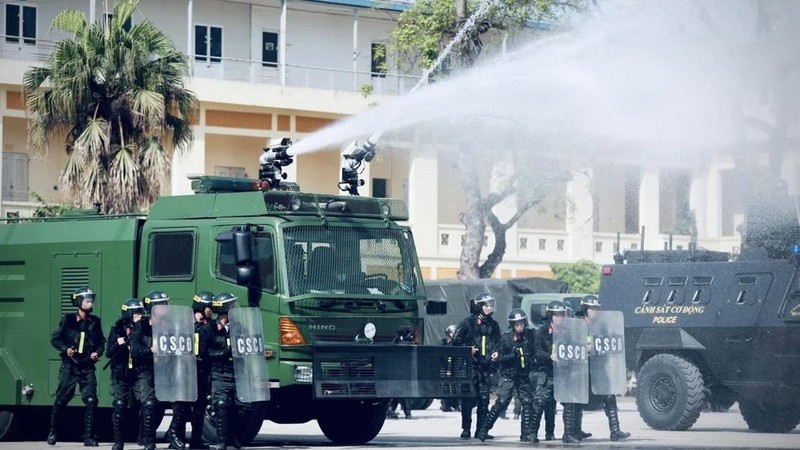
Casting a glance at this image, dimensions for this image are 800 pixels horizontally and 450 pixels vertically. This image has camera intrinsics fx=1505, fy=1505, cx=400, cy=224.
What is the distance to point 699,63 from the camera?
2133 centimetres

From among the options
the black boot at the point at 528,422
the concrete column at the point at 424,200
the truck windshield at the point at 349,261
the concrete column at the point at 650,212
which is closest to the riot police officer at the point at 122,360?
the truck windshield at the point at 349,261

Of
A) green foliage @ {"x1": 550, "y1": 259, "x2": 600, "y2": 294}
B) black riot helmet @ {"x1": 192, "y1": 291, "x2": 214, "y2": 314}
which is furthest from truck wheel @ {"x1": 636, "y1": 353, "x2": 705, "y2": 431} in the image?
green foliage @ {"x1": 550, "y1": 259, "x2": 600, "y2": 294}

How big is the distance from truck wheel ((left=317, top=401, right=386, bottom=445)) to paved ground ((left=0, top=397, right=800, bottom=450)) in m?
0.16

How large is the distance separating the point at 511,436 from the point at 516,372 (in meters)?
1.77

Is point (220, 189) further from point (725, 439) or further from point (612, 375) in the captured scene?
point (725, 439)

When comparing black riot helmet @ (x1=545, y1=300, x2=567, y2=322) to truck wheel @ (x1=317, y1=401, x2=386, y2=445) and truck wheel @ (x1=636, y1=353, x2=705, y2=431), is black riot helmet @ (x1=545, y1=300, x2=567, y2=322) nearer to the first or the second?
truck wheel @ (x1=317, y1=401, x2=386, y2=445)

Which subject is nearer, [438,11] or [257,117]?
[438,11]

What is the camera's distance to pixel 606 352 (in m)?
18.9

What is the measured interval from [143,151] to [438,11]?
22.7 ft

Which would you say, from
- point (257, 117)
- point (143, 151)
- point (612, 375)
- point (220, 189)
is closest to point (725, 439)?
point (612, 375)

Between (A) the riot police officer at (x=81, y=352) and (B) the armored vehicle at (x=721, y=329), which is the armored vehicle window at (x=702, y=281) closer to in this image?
(B) the armored vehicle at (x=721, y=329)

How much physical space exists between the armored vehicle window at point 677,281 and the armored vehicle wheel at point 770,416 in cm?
186

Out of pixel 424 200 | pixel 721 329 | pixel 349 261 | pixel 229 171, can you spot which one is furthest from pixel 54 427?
pixel 424 200

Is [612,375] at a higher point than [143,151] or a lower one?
lower
